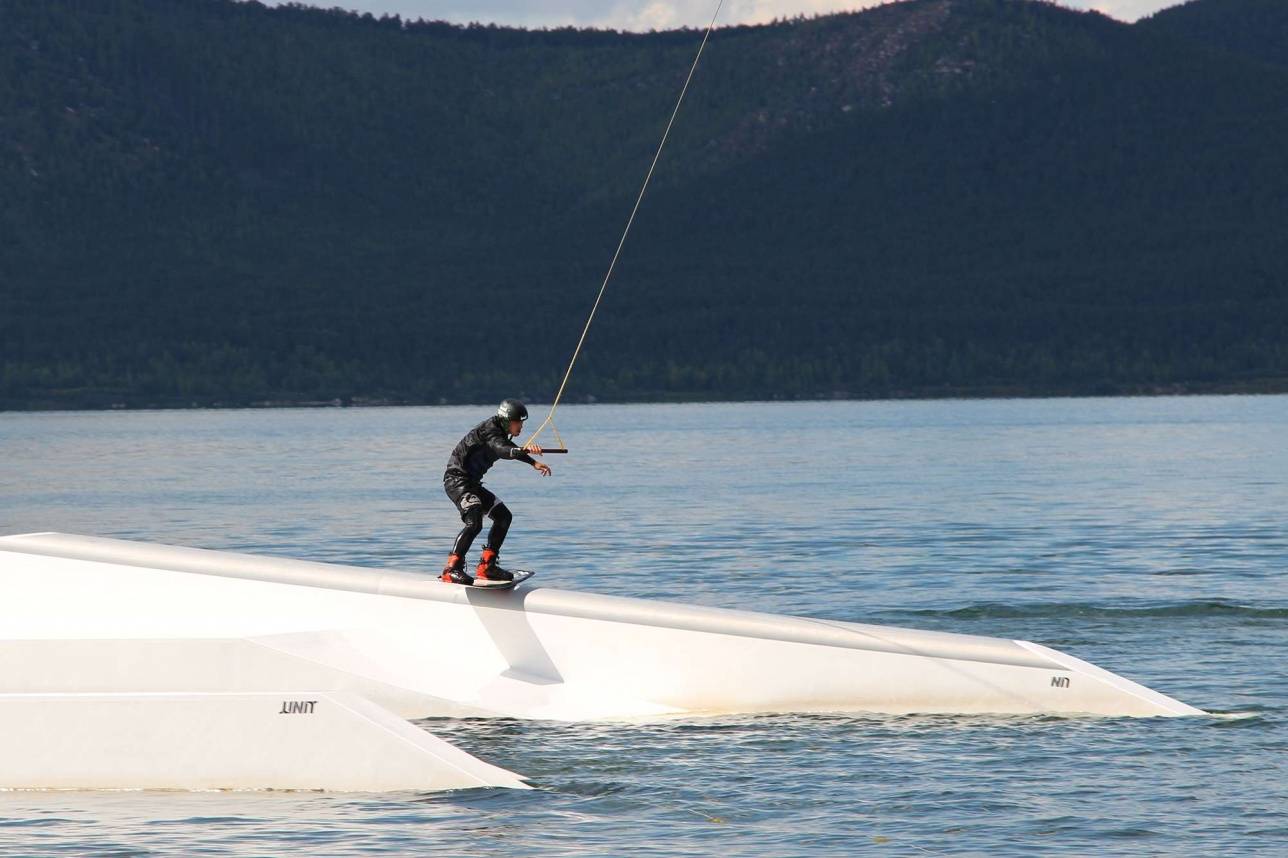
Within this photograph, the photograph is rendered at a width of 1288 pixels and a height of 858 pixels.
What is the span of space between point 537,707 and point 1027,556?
18859 millimetres

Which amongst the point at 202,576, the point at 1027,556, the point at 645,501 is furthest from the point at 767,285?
the point at 202,576

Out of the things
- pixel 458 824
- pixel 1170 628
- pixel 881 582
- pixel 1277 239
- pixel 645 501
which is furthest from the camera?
pixel 1277 239

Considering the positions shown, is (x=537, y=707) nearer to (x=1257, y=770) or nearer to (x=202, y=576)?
(x=202, y=576)

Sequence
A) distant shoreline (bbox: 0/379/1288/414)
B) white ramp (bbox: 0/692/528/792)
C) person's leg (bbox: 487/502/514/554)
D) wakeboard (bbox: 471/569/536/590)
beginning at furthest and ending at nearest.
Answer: distant shoreline (bbox: 0/379/1288/414), wakeboard (bbox: 471/569/536/590), person's leg (bbox: 487/502/514/554), white ramp (bbox: 0/692/528/792)

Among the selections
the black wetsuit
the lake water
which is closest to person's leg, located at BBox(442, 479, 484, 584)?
the black wetsuit

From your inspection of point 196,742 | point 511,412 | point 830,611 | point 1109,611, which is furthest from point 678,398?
point 196,742

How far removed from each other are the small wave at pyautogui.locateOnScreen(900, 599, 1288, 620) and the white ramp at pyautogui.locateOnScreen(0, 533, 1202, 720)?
24.6ft

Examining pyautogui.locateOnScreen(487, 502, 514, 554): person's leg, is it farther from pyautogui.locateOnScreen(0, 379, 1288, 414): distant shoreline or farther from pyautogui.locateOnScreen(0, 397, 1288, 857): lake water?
pyautogui.locateOnScreen(0, 379, 1288, 414): distant shoreline

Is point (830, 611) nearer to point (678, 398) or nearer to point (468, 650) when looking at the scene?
point (468, 650)

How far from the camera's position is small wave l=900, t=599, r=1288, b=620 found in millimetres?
24562

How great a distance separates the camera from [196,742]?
561 inches

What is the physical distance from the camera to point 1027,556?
3459 cm

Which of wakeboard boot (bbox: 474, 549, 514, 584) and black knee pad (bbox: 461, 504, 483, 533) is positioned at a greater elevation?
black knee pad (bbox: 461, 504, 483, 533)

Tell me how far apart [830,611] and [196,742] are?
1302 cm
